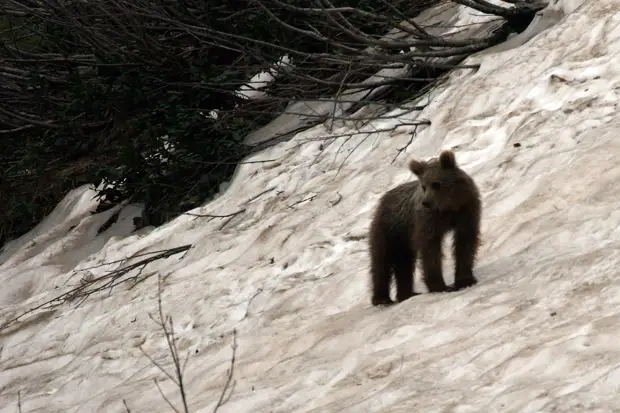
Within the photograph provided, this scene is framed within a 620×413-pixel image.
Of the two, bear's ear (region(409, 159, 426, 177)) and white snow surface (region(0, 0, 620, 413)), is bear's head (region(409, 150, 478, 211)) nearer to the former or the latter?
bear's ear (region(409, 159, 426, 177))

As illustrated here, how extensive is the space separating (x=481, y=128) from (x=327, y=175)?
202 cm

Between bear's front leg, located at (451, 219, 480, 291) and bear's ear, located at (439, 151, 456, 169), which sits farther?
bear's front leg, located at (451, 219, 480, 291)

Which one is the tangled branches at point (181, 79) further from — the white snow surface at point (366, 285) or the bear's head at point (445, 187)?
the bear's head at point (445, 187)

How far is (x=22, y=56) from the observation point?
54.5ft

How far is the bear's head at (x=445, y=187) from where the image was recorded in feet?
21.7

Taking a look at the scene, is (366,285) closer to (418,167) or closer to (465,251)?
(465,251)

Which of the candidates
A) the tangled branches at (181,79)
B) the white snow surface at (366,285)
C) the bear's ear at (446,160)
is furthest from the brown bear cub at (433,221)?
the tangled branches at (181,79)

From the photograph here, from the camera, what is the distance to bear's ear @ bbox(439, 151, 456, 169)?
6.62m

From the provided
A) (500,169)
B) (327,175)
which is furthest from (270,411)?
(327,175)

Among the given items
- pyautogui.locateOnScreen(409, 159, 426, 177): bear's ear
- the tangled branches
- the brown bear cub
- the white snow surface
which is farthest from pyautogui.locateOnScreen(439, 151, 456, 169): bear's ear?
the tangled branches

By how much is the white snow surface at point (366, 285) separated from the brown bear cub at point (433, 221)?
0.21m

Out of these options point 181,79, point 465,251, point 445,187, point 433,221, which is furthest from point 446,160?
point 181,79

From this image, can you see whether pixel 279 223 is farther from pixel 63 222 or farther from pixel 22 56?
pixel 22 56

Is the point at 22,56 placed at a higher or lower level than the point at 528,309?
higher
